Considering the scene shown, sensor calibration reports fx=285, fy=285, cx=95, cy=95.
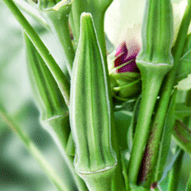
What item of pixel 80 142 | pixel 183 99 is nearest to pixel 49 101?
pixel 80 142

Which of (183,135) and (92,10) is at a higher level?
(92,10)

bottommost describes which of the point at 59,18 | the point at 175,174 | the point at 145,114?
the point at 175,174

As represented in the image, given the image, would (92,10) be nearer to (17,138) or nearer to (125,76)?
(125,76)

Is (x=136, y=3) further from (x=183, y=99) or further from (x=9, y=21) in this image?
(x=9, y=21)

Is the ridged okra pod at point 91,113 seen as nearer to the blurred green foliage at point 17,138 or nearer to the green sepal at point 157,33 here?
the green sepal at point 157,33

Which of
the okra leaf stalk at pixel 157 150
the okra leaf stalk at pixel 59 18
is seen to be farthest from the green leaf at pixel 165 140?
the okra leaf stalk at pixel 59 18

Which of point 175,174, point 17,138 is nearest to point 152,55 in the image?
point 175,174

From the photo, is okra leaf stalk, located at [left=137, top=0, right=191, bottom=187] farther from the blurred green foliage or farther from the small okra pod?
the blurred green foliage
